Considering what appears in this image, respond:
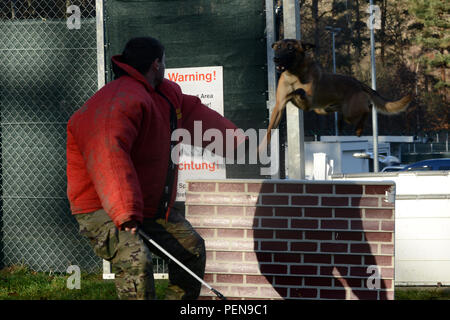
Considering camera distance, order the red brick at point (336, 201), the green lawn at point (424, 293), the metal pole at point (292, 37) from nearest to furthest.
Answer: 1. the metal pole at point (292, 37)
2. the red brick at point (336, 201)
3. the green lawn at point (424, 293)

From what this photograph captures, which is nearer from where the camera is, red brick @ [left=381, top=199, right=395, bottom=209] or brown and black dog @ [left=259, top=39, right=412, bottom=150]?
brown and black dog @ [left=259, top=39, right=412, bottom=150]

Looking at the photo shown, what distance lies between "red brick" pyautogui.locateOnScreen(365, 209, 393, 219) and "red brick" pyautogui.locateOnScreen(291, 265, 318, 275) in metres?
0.65

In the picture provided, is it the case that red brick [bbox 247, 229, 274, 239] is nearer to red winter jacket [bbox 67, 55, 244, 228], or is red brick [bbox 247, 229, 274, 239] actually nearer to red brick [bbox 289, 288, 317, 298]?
red brick [bbox 289, 288, 317, 298]

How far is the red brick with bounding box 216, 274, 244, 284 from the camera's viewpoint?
208 inches

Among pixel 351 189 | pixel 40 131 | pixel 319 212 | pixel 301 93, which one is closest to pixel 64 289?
pixel 40 131

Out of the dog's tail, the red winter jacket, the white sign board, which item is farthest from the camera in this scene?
the white sign board

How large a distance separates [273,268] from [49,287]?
3.03m

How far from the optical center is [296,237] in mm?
5152

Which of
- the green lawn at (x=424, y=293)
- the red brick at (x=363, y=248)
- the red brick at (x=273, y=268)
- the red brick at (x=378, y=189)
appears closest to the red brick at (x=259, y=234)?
the red brick at (x=273, y=268)

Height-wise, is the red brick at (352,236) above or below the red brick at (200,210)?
below

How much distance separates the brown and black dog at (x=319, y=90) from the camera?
1751mm

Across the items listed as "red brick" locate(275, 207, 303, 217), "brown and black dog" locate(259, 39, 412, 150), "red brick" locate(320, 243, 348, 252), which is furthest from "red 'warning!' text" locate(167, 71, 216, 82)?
"brown and black dog" locate(259, 39, 412, 150)

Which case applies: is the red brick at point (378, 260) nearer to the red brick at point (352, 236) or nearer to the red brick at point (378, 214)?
the red brick at point (352, 236)

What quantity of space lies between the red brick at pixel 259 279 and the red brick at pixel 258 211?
567 millimetres
